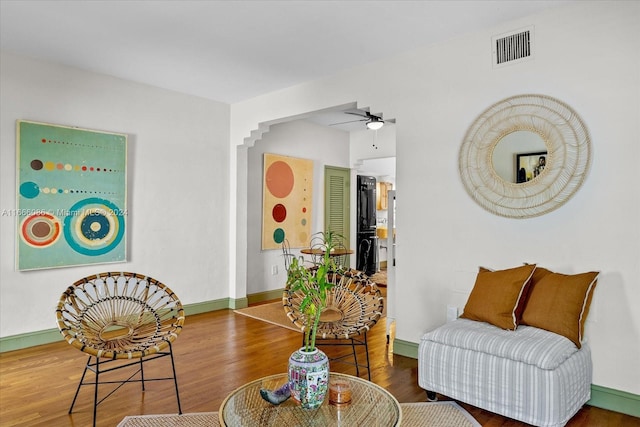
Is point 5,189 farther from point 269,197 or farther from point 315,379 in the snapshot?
point 315,379

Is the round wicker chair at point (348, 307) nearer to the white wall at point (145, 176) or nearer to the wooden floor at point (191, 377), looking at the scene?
the wooden floor at point (191, 377)

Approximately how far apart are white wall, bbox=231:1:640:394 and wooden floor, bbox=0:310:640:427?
20.3 inches

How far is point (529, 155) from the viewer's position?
298 centimetres

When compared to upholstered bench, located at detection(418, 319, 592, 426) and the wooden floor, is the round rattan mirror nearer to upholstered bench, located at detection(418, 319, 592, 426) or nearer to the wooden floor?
upholstered bench, located at detection(418, 319, 592, 426)

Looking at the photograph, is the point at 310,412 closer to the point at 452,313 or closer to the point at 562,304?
the point at 562,304

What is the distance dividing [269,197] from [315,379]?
4.32 m

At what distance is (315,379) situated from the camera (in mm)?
1829

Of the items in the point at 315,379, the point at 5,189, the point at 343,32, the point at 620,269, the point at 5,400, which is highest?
the point at 343,32

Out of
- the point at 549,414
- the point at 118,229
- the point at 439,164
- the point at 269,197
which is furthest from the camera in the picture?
the point at 269,197

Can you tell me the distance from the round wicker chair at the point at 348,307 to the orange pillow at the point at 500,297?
0.64 m

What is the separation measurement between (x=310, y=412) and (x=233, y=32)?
9.18 ft

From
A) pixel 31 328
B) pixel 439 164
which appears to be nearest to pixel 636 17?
pixel 439 164

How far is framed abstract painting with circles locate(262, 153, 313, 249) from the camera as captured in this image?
19.6 feet

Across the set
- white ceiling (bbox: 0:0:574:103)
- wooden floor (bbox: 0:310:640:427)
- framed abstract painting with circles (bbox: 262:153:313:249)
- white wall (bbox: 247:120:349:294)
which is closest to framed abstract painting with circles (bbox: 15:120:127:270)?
white ceiling (bbox: 0:0:574:103)
